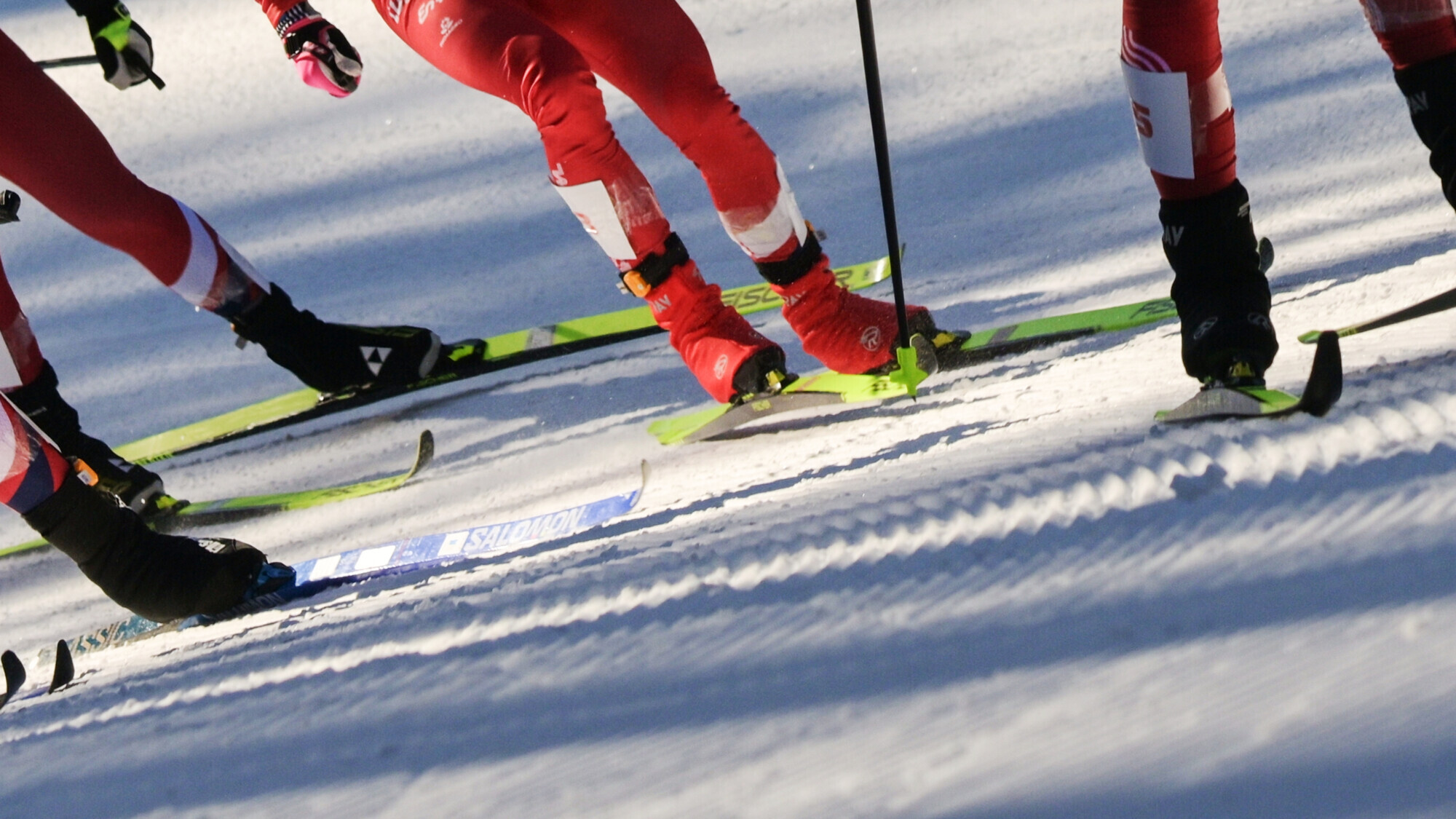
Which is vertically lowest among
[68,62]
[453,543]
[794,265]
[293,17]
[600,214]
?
[453,543]

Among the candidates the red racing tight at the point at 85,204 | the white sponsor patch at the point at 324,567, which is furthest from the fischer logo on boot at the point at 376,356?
the white sponsor patch at the point at 324,567

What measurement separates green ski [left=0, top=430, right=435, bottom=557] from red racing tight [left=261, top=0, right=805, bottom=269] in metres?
0.82

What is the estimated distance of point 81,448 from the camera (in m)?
2.70

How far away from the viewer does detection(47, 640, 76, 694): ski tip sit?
172cm

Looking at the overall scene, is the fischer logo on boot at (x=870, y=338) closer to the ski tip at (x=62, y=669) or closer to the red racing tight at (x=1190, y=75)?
the red racing tight at (x=1190, y=75)

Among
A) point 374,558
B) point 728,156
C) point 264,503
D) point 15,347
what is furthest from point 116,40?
point 728,156

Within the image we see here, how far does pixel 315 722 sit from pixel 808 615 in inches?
19.0

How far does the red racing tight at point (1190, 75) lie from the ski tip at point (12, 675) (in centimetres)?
171

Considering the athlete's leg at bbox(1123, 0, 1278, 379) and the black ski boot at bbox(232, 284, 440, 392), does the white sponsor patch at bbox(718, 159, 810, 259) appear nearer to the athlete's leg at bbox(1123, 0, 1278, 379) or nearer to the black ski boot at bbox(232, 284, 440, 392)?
the athlete's leg at bbox(1123, 0, 1278, 379)

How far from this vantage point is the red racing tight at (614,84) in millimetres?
1992

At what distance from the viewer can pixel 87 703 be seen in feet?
4.98

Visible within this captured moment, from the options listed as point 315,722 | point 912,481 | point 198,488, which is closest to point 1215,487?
point 912,481

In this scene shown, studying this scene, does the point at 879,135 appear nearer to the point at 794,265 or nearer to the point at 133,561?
the point at 794,265

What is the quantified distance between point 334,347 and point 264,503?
0.43 meters
